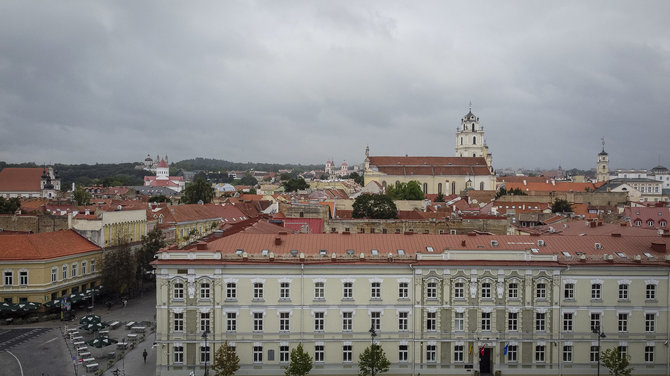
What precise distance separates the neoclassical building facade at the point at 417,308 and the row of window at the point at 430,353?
6 cm

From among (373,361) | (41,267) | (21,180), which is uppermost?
(21,180)

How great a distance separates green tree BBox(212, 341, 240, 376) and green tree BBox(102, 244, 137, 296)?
26724 millimetres

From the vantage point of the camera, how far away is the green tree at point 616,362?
3306 centimetres

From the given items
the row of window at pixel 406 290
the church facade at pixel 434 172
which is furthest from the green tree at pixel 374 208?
the church facade at pixel 434 172

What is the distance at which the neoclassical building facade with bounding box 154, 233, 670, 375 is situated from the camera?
3544cm

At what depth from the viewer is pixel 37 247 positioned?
51250 mm

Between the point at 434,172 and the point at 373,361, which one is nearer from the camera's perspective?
the point at 373,361

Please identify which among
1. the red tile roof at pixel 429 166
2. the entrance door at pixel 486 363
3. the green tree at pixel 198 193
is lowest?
the entrance door at pixel 486 363

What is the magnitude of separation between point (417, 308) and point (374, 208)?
4428cm

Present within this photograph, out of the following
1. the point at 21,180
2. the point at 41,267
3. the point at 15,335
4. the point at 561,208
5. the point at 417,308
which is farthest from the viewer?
the point at 21,180

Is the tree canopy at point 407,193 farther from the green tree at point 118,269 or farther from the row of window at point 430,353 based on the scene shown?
the row of window at point 430,353

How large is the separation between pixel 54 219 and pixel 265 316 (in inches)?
1556

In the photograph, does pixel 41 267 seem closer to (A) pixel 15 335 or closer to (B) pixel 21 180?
(A) pixel 15 335

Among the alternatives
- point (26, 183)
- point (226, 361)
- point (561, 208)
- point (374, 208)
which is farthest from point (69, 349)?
point (26, 183)
